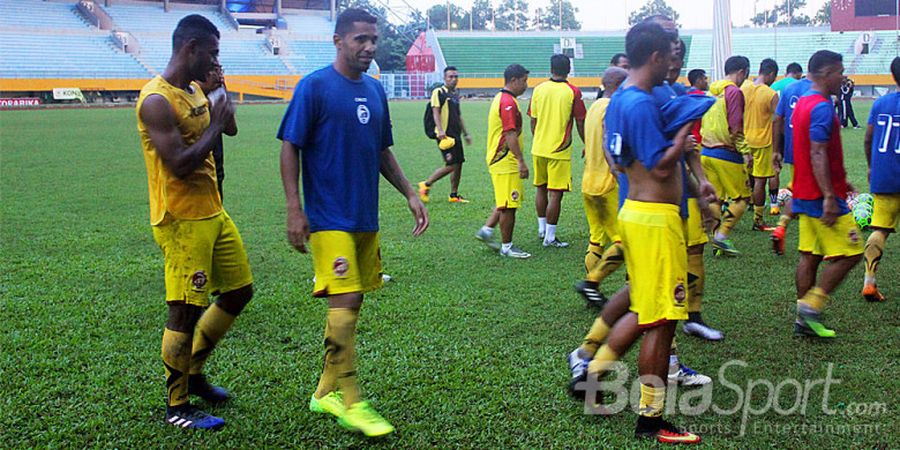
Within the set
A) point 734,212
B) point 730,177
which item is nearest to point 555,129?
point 730,177

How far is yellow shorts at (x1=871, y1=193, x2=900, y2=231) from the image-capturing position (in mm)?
6309

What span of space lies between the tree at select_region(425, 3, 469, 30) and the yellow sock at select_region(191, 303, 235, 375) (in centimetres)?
9474

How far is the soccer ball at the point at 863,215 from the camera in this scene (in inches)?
369

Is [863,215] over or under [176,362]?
over

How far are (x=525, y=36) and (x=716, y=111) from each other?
60.1 meters

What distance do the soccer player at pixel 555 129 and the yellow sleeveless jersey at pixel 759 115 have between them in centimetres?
301

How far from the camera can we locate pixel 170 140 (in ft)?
12.9

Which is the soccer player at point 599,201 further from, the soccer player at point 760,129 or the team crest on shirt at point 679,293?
the soccer player at point 760,129

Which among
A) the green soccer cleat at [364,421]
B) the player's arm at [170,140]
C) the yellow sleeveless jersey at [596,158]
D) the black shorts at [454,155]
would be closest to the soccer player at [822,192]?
the yellow sleeveless jersey at [596,158]

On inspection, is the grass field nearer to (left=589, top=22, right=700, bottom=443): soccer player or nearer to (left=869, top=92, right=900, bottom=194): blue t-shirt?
(left=589, top=22, right=700, bottom=443): soccer player

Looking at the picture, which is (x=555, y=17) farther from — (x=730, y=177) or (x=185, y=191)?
(x=185, y=191)

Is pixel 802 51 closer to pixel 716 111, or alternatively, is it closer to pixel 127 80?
pixel 127 80

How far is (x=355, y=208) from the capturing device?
4.14 m
